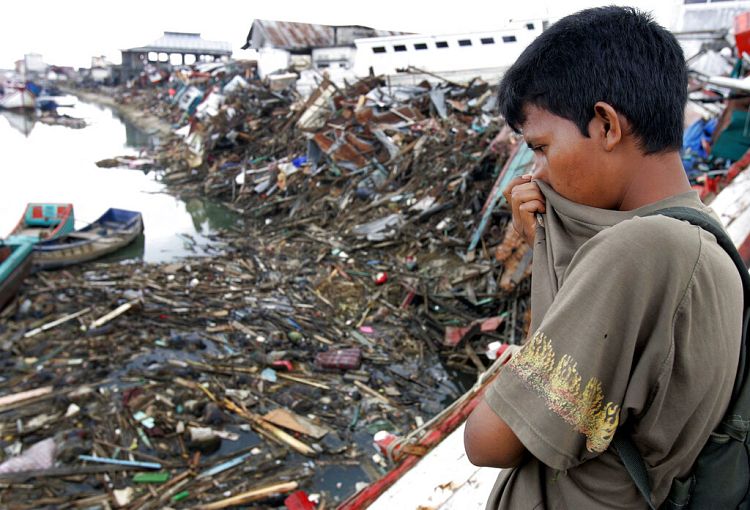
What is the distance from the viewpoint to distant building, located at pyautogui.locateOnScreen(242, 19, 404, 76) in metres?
33.5

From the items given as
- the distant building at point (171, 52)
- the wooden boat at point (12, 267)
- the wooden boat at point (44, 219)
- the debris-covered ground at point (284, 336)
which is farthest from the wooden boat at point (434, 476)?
the distant building at point (171, 52)

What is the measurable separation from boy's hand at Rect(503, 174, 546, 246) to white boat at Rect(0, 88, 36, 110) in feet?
193

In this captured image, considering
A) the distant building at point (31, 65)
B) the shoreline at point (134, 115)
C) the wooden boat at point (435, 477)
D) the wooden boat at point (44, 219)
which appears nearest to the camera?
the wooden boat at point (435, 477)

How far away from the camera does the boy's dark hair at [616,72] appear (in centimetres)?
100

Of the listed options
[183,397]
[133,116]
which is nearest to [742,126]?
[183,397]

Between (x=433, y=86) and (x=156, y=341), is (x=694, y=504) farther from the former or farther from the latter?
(x=433, y=86)

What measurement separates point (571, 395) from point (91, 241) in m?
13.0

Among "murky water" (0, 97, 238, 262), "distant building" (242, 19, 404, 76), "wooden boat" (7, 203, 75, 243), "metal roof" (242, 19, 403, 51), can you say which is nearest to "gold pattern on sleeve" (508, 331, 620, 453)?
"murky water" (0, 97, 238, 262)

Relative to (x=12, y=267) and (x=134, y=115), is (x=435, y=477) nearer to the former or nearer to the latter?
(x=12, y=267)

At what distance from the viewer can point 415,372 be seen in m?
7.54

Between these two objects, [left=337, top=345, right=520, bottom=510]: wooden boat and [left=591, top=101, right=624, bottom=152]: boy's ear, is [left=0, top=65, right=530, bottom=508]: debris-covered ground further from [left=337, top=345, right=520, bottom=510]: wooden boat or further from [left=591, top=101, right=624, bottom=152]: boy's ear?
[left=591, top=101, right=624, bottom=152]: boy's ear

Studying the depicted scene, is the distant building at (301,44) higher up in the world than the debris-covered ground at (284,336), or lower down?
higher up

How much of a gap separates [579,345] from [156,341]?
848cm

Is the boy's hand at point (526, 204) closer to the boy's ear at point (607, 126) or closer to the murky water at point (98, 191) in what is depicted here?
the boy's ear at point (607, 126)
